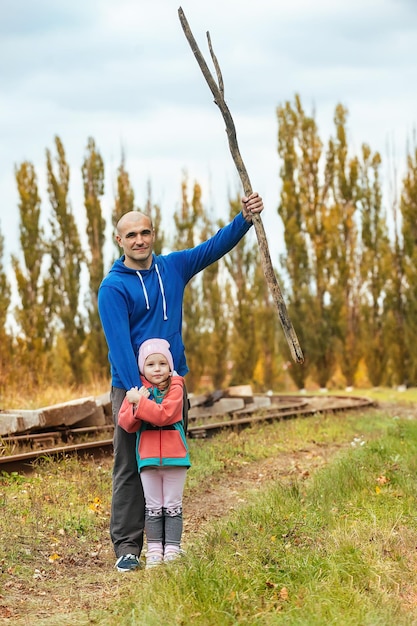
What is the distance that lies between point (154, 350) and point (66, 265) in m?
22.1

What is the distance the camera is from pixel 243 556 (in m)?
5.29

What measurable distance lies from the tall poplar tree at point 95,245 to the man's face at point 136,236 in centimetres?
2065

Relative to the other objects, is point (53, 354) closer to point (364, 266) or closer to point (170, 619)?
point (364, 266)

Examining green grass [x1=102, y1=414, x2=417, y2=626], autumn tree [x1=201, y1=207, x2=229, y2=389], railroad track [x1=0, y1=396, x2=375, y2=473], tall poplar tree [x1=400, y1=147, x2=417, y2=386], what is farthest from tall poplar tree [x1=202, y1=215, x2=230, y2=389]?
green grass [x1=102, y1=414, x2=417, y2=626]

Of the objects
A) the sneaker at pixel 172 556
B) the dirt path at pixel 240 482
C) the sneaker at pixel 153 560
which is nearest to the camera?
the sneaker at pixel 172 556

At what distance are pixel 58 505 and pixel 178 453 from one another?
2.56m

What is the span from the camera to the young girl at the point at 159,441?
18.2 feet

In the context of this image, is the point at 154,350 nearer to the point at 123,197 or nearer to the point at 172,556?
the point at 172,556

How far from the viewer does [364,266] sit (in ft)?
94.4

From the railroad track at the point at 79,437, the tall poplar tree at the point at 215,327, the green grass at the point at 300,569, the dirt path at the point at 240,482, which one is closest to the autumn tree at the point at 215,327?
the tall poplar tree at the point at 215,327

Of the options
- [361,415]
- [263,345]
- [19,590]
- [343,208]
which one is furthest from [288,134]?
[19,590]

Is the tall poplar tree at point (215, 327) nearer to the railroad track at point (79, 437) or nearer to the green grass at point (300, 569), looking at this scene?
the railroad track at point (79, 437)

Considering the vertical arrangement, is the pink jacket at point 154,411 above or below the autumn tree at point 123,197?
below

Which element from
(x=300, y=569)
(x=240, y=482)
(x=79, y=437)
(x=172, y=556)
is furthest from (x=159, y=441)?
(x=79, y=437)
